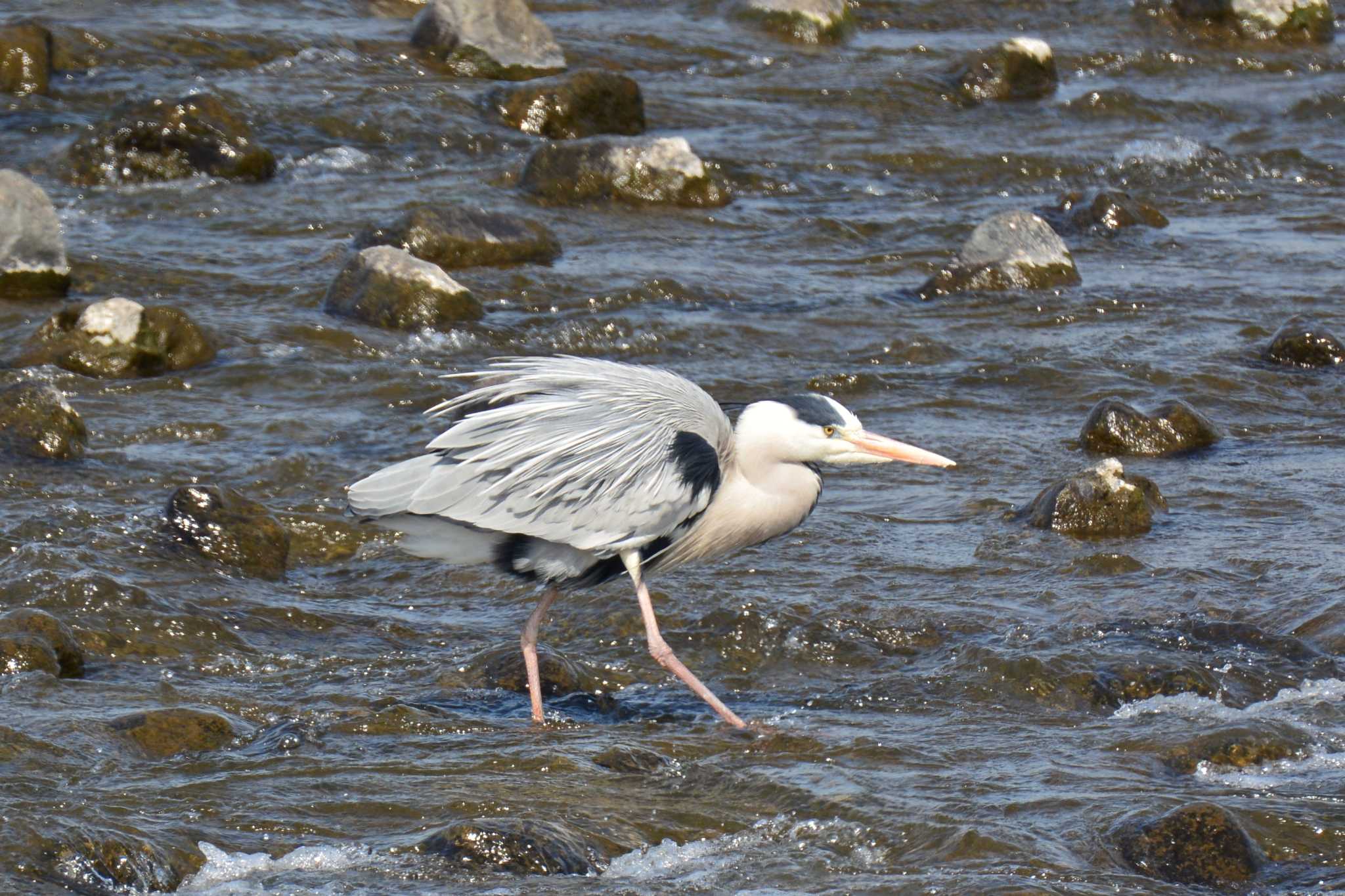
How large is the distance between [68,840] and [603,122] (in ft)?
31.9

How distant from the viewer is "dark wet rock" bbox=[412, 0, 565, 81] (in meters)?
14.6

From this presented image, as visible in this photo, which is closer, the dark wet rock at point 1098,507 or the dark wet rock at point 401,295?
the dark wet rock at point 1098,507

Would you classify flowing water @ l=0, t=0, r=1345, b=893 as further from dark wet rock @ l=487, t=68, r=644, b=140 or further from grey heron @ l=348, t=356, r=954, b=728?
grey heron @ l=348, t=356, r=954, b=728

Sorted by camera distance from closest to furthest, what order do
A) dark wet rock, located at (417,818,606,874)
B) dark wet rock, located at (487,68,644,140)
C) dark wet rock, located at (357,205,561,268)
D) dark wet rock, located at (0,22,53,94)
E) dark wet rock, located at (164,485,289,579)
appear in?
dark wet rock, located at (417,818,606,874), dark wet rock, located at (164,485,289,579), dark wet rock, located at (357,205,561,268), dark wet rock, located at (0,22,53,94), dark wet rock, located at (487,68,644,140)

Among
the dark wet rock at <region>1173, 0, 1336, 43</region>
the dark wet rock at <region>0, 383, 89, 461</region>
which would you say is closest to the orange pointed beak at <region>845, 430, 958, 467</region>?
the dark wet rock at <region>0, 383, 89, 461</region>

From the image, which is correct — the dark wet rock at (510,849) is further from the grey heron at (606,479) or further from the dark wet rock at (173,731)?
the grey heron at (606,479)

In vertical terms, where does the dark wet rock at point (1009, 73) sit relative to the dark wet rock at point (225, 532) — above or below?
above

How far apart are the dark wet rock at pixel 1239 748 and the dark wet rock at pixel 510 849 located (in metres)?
1.68

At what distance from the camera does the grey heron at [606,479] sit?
562cm

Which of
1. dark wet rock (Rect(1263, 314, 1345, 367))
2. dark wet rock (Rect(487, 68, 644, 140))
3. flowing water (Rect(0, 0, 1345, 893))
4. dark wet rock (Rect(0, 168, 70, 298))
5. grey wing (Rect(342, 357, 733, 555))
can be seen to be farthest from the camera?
dark wet rock (Rect(487, 68, 644, 140))

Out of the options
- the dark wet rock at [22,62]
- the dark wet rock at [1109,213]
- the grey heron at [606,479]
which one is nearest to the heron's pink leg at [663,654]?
the grey heron at [606,479]

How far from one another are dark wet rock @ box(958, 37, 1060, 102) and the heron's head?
969 centimetres

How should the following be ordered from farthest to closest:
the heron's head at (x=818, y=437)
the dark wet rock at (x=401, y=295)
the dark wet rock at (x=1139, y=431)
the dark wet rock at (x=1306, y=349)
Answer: the dark wet rock at (x=401, y=295), the dark wet rock at (x=1306, y=349), the dark wet rock at (x=1139, y=431), the heron's head at (x=818, y=437)

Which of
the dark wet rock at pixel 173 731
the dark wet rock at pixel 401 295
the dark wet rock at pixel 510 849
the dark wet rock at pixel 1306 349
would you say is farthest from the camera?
the dark wet rock at pixel 401 295
